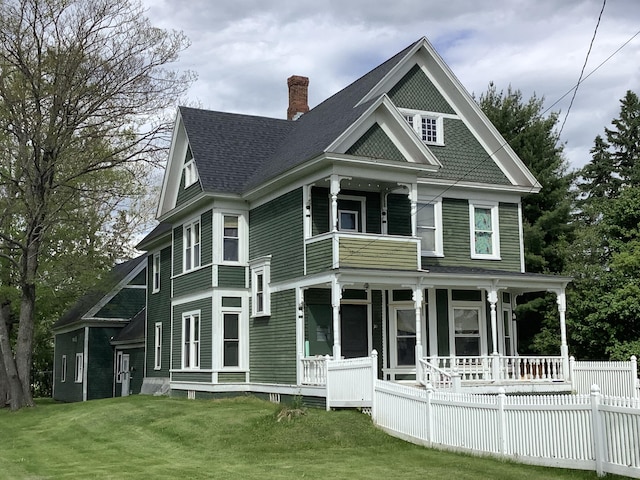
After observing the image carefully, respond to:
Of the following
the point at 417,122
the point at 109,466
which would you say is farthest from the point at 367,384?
the point at 417,122

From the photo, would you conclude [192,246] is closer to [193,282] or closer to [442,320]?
[193,282]

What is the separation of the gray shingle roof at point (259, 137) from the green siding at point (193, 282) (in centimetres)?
297

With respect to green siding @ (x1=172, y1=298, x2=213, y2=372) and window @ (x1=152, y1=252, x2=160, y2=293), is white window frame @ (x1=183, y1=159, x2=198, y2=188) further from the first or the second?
window @ (x1=152, y1=252, x2=160, y2=293)

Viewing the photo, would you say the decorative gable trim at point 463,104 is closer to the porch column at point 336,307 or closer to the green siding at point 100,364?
the porch column at point 336,307

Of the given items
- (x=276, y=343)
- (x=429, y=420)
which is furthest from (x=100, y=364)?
(x=429, y=420)

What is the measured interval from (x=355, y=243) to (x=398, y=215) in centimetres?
353

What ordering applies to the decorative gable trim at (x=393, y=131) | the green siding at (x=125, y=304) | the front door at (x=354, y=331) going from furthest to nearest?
the green siding at (x=125, y=304) < the front door at (x=354, y=331) < the decorative gable trim at (x=393, y=131)

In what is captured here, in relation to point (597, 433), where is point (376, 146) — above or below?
above

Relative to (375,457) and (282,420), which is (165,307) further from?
(375,457)

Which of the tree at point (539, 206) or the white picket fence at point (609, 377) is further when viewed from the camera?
the tree at point (539, 206)

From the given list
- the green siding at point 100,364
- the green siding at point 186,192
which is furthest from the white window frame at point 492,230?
the green siding at point 100,364

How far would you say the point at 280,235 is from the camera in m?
24.7

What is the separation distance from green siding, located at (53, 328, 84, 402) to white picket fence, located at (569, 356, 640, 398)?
999 inches

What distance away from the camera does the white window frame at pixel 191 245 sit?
1112 inches
